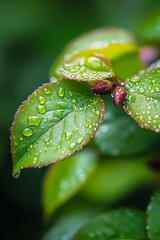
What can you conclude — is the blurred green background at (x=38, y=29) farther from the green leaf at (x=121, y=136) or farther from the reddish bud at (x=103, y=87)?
the reddish bud at (x=103, y=87)

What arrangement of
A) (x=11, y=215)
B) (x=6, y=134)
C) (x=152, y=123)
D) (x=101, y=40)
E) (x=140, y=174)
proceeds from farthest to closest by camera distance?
(x=6, y=134), (x=11, y=215), (x=140, y=174), (x=101, y=40), (x=152, y=123)

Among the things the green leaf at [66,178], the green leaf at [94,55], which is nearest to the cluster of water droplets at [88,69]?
the green leaf at [94,55]

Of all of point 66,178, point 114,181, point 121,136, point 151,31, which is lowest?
point 114,181

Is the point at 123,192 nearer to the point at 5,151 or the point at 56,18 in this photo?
the point at 5,151

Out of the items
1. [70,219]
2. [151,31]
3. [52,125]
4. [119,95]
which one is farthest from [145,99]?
[70,219]

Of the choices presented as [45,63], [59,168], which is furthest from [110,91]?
[45,63]

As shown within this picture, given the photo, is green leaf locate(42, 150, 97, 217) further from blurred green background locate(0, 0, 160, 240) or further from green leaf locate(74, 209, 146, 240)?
blurred green background locate(0, 0, 160, 240)

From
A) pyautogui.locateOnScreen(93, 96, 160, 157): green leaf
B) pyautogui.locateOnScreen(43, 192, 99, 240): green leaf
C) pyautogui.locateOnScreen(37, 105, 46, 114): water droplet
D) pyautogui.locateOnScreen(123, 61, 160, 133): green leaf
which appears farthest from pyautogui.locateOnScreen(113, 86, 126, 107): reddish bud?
pyautogui.locateOnScreen(43, 192, 99, 240): green leaf

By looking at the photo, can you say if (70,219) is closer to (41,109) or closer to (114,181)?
(114,181)
